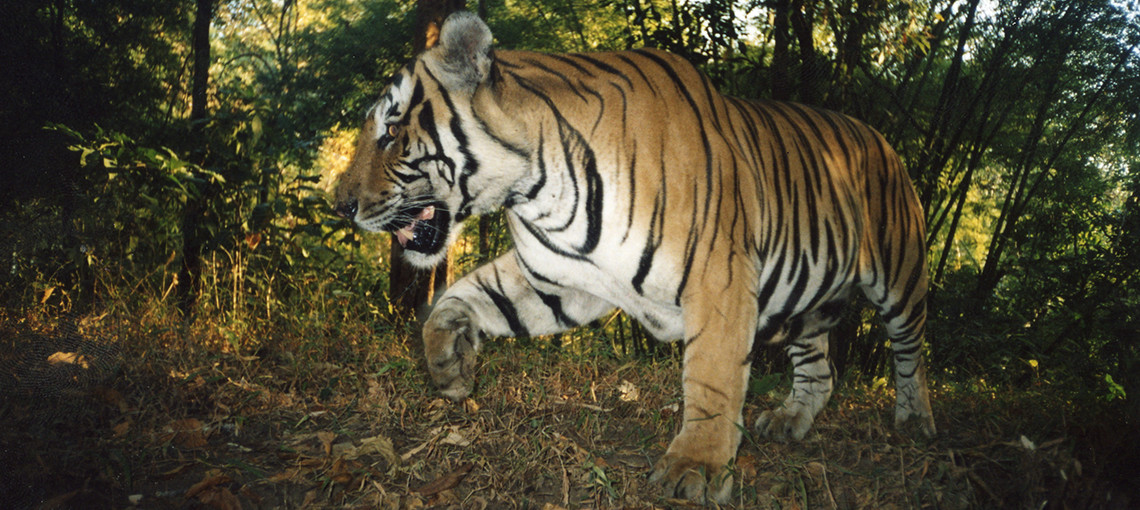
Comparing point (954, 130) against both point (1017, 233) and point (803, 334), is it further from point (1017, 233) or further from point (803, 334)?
point (803, 334)

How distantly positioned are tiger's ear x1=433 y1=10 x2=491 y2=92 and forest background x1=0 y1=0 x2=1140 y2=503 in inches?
51.3

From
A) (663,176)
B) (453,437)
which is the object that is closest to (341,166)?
(453,437)

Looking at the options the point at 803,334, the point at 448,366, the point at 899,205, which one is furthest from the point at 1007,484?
the point at 448,366

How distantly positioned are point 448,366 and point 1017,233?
155 inches

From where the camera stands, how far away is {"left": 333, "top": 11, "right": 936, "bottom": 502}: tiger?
7.09ft

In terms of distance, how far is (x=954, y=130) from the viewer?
14.2 feet

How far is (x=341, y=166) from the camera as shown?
15.8 feet

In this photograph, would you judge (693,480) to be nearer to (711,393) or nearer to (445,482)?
(711,393)

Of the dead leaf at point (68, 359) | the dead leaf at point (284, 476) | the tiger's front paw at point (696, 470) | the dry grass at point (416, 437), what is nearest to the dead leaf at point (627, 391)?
the dry grass at point (416, 437)

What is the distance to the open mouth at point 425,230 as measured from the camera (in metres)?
2.39

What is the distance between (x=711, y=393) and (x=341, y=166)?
135 inches

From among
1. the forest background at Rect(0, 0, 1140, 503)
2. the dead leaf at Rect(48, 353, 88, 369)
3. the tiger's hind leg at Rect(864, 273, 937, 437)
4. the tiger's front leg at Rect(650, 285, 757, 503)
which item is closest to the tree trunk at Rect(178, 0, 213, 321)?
the forest background at Rect(0, 0, 1140, 503)

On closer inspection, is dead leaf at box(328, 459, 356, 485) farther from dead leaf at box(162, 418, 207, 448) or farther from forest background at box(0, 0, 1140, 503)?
forest background at box(0, 0, 1140, 503)

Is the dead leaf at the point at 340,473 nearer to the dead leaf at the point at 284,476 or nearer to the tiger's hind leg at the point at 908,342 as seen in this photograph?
the dead leaf at the point at 284,476
